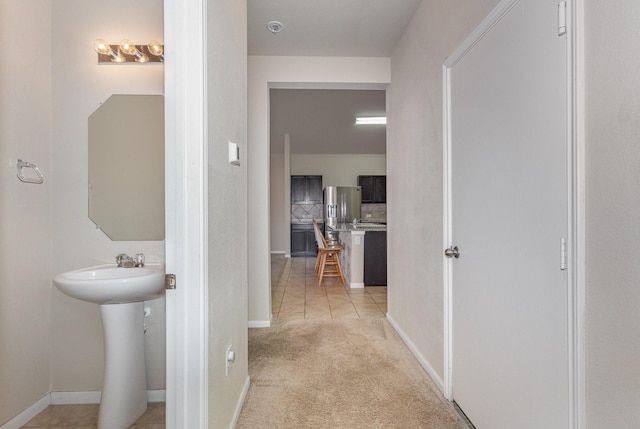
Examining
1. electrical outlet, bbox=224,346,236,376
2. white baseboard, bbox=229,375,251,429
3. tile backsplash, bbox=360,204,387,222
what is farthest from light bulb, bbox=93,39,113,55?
tile backsplash, bbox=360,204,387,222

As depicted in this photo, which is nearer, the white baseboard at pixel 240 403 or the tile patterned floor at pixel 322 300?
the white baseboard at pixel 240 403

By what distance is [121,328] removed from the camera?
1.60 metres

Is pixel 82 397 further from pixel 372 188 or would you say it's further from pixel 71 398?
pixel 372 188

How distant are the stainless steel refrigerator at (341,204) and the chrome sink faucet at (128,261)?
6363mm

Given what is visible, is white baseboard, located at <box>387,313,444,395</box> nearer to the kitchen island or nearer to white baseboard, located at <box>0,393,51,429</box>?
the kitchen island

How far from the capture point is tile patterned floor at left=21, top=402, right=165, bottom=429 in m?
1.68

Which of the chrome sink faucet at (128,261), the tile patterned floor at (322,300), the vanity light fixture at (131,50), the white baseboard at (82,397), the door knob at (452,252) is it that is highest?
the vanity light fixture at (131,50)

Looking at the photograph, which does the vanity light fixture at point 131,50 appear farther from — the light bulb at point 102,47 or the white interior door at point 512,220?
the white interior door at point 512,220

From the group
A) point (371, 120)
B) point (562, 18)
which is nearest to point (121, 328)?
point (562, 18)

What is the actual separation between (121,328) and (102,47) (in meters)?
1.64

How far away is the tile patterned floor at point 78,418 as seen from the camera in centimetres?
168

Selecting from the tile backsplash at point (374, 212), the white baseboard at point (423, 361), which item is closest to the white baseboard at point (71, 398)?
the white baseboard at point (423, 361)

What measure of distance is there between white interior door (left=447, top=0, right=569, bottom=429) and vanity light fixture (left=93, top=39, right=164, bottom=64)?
182 cm

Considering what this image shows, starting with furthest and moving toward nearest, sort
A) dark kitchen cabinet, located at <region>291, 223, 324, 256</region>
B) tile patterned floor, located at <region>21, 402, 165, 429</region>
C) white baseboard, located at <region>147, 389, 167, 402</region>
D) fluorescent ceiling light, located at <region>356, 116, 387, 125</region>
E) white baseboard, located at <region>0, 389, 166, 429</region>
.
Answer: dark kitchen cabinet, located at <region>291, 223, 324, 256</region>, fluorescent ceiling light, located at <region>356, 116, 387, 125</region>, white baseboard, located at <region>147, 389, 167, 402</region>, white baseboard, located at <region>0, 389, 166, 429</region>, tile patterned floor, located at <region>21, 402, 165, 429</region>
